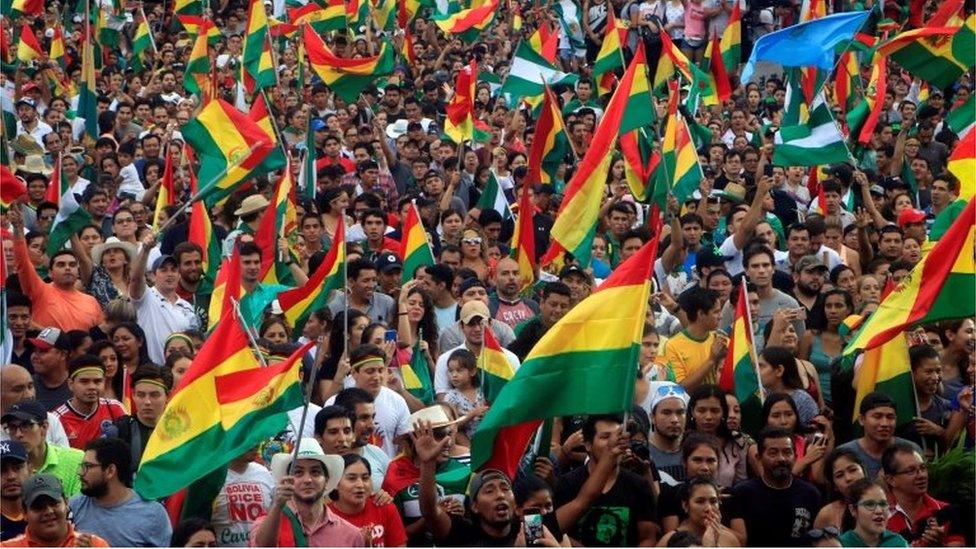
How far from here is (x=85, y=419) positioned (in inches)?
379

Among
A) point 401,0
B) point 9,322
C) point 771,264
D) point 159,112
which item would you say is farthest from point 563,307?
point 401,0

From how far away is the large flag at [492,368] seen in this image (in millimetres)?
10109

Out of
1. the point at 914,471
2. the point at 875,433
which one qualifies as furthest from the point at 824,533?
the point at 875,433

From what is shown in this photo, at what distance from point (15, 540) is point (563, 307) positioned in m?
4.44

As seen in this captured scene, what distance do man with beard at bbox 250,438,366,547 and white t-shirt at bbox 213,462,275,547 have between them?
0.22 m

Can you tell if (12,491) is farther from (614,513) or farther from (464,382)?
(464,382)

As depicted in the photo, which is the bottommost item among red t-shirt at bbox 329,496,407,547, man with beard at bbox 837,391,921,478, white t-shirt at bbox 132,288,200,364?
white t-shirt at bbox 132,288,200,364

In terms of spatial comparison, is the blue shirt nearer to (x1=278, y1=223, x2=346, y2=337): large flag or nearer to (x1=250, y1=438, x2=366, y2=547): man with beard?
(x1=250, y1=438, x2=366, y2=547): man with beard

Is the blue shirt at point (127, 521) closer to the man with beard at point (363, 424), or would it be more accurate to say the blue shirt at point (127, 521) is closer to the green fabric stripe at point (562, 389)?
the man with beard at point (363, 424)

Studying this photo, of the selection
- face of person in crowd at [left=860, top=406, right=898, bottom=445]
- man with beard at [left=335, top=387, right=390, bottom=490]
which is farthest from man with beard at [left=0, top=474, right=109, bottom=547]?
face of person in crowd at [left=860, top=406, right=898, bottom=445]

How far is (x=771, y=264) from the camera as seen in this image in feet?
40.8

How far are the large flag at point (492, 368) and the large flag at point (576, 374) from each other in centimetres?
183

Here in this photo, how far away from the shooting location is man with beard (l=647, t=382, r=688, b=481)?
9.13 meters

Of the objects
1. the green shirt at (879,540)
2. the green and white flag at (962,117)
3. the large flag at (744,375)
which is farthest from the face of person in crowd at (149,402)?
the green and white flag at (962,117)
